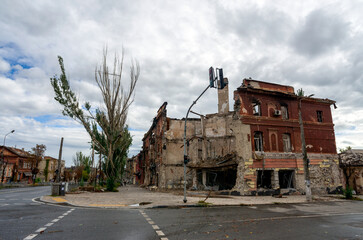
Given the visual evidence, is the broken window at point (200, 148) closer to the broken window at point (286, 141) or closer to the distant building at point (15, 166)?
the broken window at point (286, 141)

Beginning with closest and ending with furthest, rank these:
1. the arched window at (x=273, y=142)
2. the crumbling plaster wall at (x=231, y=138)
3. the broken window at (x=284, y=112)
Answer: the crumbling plaster wall at (x=231, y=138)
the arched window at (x=273, y=142)
the broken window at (x=284, y=112)

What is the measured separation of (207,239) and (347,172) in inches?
1129

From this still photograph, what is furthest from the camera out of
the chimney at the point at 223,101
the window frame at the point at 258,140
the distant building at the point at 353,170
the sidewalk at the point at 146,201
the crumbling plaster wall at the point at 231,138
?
the chimney at the point at 223,101

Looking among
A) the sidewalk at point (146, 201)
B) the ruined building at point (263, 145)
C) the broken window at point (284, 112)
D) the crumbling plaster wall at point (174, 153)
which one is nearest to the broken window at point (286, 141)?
the ruined building at point (263, 145)

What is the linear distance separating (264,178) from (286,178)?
2431mm

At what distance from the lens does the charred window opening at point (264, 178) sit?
2380 cm

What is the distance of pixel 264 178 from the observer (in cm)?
2494

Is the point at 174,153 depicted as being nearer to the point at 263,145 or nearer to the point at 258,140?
the point at 258,140

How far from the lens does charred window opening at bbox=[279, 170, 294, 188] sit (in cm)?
2455

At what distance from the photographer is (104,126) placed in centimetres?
2545

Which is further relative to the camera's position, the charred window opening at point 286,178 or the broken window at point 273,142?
the charred window opening at point 286,178

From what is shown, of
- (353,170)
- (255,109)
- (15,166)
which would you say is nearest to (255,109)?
(255,109)

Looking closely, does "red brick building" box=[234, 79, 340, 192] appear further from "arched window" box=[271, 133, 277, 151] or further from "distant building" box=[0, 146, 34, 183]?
"distant building" box=[0, 146, 34, 183]

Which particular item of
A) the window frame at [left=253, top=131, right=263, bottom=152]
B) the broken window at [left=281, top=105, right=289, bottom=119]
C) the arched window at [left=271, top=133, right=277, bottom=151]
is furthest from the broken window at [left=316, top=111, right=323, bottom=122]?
the window frame at [left=253, top=131, right=263, bottom=152]
